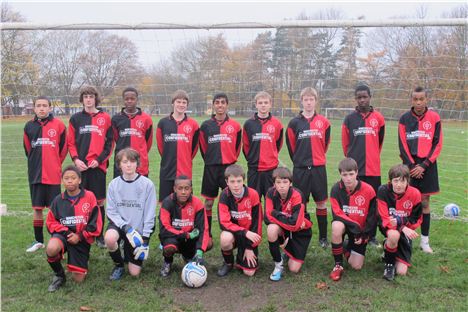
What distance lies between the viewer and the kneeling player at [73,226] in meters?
3.65

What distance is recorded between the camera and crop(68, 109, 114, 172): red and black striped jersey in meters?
4.60

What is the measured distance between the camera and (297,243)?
4.01m

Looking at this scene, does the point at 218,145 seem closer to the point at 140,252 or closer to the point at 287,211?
the point at 287,211

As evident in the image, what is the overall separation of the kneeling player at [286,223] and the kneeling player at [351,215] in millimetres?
304

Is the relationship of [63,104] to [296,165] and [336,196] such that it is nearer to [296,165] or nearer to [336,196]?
[296,165]

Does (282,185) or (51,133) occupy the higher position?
(51,133)

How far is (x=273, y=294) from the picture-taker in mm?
3486

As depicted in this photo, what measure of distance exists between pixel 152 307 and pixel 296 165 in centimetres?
216

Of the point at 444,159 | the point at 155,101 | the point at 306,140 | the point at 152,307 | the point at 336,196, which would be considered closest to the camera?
the point at 152,307

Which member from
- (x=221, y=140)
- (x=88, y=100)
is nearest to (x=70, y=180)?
(x=88, y=100)

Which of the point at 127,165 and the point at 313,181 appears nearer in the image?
the point at 127,165

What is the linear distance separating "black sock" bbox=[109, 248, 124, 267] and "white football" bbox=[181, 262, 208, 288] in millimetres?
638

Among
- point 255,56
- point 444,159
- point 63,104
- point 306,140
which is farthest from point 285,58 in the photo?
point 444,159

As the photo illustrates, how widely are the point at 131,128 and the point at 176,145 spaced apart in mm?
547
